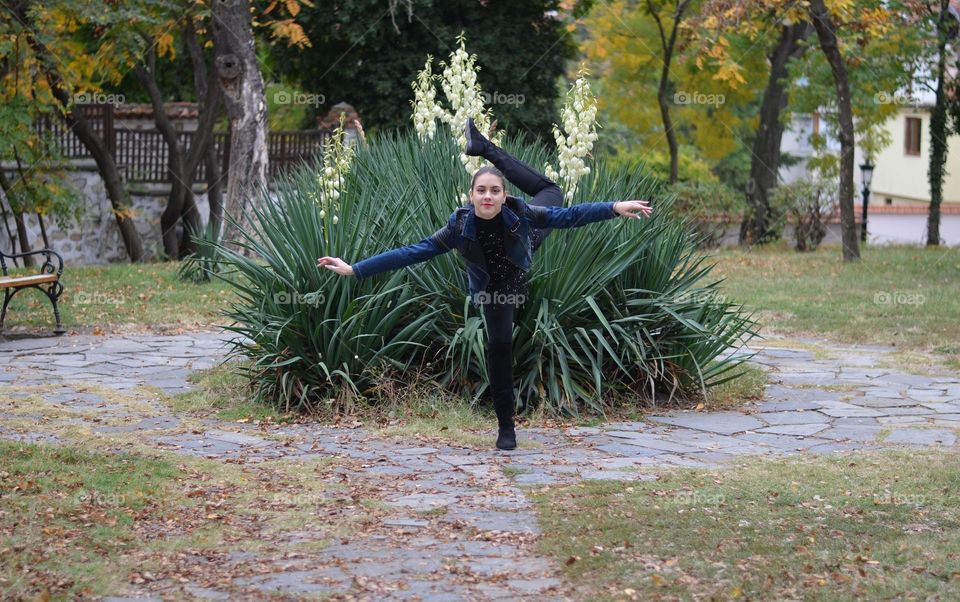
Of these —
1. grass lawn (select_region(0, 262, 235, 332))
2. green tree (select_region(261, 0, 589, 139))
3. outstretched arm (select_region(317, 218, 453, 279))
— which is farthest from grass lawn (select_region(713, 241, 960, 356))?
grass lawn (select_region(0, 262, 235, 332))

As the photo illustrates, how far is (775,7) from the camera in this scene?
22.5 m

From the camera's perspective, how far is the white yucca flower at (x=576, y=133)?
27.9 ft

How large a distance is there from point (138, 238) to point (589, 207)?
657 inches

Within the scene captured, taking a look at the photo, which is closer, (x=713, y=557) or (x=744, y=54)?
(x=713, y=557)

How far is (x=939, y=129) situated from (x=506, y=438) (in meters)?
21.0

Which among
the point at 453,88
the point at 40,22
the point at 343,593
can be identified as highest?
the point at 40,22

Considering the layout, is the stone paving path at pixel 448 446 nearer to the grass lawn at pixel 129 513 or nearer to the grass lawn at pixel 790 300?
the grass lawn at pixel 129 513

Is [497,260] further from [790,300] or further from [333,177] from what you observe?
[790,300]

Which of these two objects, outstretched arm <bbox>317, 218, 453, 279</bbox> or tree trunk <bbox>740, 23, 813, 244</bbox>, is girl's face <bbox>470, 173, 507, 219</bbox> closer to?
outstretched arm <bbox>317, 218, 453, 279</bbox>

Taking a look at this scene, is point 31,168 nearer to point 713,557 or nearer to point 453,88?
point 453,88

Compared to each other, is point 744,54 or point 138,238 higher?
point 744,54

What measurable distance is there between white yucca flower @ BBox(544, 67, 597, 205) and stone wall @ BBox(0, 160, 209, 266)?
590 inches

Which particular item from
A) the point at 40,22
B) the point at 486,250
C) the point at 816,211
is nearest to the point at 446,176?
the point at 486,250

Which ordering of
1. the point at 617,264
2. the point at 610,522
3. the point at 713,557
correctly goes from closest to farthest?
the point at 713,557
the point at 610,522
the point at 617,264
